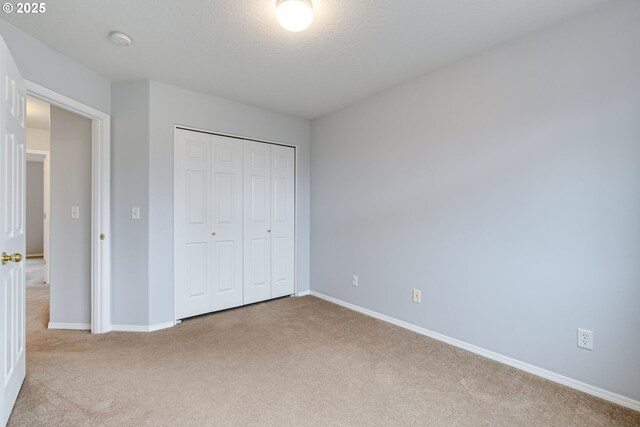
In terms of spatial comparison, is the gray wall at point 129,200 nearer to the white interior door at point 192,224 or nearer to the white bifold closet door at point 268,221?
the white interior door at point 192,224

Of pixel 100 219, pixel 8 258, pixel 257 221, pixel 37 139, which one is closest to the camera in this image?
pixel 8 258

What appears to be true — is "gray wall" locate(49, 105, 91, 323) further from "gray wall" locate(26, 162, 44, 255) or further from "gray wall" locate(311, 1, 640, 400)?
"gray wall" locate(26, 162, 44, 255)

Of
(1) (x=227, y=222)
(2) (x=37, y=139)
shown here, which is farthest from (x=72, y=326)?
(2) (x=37, y=139)

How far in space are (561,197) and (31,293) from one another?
5898 millimetres

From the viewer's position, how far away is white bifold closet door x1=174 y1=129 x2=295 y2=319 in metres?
3.09

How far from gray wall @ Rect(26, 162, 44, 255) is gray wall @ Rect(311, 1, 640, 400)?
26.4 feet

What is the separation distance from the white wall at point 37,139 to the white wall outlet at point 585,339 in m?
6.92

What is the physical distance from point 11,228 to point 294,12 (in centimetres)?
202

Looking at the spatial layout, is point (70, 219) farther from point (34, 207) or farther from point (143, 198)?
point (34, 207)

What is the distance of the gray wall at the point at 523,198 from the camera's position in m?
1.76

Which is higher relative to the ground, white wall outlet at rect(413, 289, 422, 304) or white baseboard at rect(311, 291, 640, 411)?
white wall outlet at rect(413, 289, 422, 304)

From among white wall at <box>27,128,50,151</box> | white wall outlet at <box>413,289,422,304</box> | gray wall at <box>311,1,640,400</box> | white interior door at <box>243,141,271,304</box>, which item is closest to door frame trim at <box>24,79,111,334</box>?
white interior door at <box>243,141,271,304</box>

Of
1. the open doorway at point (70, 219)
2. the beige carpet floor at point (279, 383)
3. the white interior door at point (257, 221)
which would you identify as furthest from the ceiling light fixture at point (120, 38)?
the beige carpet floor at point (279, 383)

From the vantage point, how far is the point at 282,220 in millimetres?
3895
